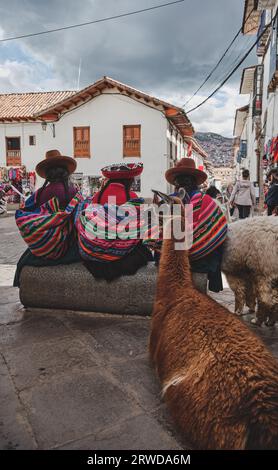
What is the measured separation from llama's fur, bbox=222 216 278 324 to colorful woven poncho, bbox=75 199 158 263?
2.67ft

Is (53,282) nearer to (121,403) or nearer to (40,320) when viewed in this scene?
(40,320)

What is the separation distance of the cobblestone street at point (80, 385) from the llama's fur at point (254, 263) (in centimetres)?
22

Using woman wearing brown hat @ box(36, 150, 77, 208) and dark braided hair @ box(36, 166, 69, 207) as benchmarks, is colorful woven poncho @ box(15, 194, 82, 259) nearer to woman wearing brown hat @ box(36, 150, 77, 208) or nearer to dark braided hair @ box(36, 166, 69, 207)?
woman wearing brown hat @ box(36, 150, 77, 208)

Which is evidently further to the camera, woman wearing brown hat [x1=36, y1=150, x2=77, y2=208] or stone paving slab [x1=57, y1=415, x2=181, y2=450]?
woman wearing brown hat [x1=36, y1=150, x2=77, y2=208]

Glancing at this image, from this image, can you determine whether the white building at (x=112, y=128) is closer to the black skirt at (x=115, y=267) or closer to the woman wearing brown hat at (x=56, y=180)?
the woman wearing brown hat at (x=56, y=180)

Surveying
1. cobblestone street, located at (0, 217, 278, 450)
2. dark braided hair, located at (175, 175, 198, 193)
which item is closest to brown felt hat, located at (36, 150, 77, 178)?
dark braided hair, located at (175, 175, 198, 193)

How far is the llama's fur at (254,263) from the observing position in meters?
2.87

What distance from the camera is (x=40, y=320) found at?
3176 mm

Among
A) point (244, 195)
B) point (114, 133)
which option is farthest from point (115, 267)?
point (114, 133)

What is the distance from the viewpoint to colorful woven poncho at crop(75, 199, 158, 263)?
3.16m

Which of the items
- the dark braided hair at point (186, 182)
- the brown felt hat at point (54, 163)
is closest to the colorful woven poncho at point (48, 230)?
the brown felt hat at point (54, 163)

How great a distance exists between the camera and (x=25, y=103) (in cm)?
2761

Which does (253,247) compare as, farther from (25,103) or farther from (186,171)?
(25,103)

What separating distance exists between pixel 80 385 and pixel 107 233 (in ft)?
4.66
